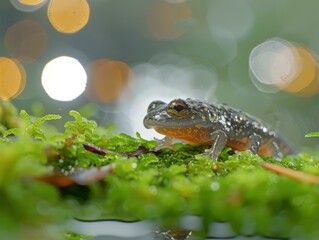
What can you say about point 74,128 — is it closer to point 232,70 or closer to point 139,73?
point 232,70

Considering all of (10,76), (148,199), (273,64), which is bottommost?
(148,199)

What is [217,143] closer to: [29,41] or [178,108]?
[178,108]

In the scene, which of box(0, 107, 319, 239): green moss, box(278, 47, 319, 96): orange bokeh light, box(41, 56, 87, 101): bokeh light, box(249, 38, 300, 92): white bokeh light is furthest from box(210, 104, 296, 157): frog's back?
box(278, 47, 319, 96): orange bokeh light

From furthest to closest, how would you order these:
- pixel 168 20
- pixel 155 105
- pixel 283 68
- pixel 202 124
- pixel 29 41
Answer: pixel 168 20
pixel 283 68
pixel 29 41
pixel 155 105
pixel 202 124

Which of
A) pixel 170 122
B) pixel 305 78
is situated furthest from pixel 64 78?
pixel 170 122

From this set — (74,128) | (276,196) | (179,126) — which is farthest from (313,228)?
(179,126)
